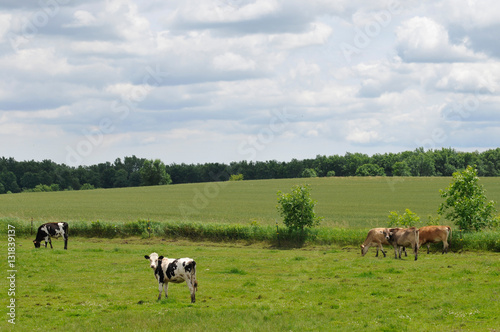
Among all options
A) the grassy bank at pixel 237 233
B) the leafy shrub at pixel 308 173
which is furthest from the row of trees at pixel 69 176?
the grassy bank at pixel 237 233

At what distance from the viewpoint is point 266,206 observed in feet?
215

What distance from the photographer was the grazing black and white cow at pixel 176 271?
1625 cm

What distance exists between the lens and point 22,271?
854 inches

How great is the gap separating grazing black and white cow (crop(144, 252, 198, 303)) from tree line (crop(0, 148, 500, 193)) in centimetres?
11849

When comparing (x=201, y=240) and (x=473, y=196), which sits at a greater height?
(x=473, y=196)

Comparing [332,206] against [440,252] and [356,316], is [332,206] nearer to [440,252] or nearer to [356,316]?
[440,252]

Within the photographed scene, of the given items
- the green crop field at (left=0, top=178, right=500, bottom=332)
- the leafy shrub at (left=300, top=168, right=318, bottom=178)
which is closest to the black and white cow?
the green crop field at (left=0, top=178, right=500, bottom=332)

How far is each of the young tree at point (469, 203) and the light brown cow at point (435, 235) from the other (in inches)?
102

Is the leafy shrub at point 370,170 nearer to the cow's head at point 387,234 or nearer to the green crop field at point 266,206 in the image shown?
the green crop field at point 266,206

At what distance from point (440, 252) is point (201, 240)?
55.1ft

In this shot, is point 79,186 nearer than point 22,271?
No

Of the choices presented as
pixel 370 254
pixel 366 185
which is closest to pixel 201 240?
pixel 370 254

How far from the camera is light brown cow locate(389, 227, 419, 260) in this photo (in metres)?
26.0

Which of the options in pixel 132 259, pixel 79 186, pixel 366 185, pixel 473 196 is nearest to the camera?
pixel 132 259
